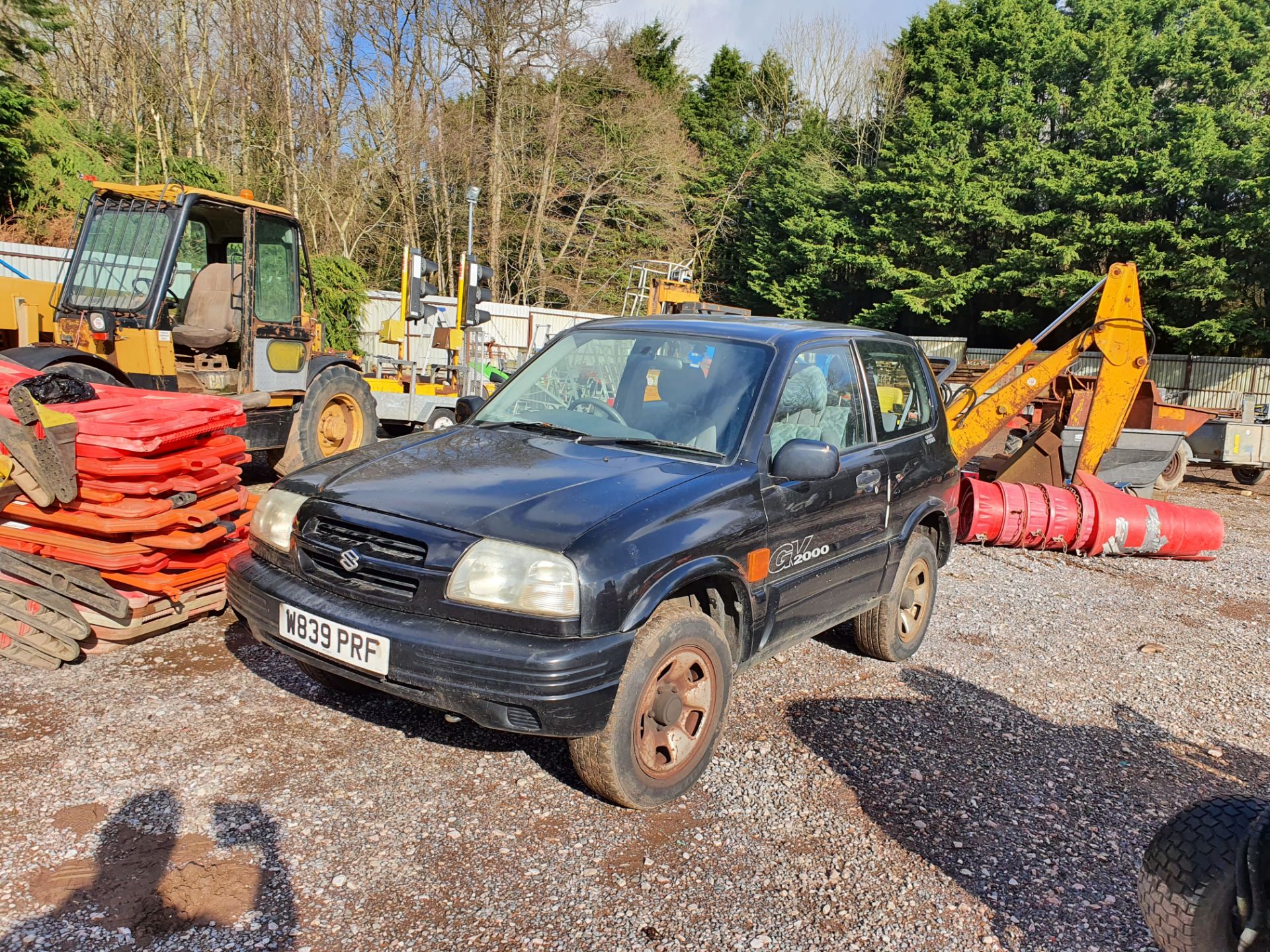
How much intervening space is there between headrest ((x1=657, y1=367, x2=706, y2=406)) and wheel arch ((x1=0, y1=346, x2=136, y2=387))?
439 centimetres

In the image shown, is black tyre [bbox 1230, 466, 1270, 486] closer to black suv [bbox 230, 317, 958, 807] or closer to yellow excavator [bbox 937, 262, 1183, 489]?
yellow excavator [bbox 937, 262, 1183, 489]

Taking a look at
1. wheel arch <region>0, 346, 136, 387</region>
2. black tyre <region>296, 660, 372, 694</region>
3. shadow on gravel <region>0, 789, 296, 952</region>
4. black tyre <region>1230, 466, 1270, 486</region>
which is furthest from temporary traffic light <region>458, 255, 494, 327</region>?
black tyre <region>1230, 466, 1270, 486</region>

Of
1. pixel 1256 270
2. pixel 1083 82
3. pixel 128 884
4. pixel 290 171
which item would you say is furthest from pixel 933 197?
pixel 128 884

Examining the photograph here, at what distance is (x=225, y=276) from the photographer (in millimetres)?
8078

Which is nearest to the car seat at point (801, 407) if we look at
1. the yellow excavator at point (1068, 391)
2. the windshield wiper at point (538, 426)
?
the windshield wiper at point (538, 426)

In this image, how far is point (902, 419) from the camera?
4930 millimetres

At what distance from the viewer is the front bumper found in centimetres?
286

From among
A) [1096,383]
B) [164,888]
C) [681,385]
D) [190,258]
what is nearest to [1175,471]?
[1096,383]

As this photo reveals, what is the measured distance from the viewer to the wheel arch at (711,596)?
10.1 ft

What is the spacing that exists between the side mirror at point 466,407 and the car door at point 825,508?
1.65 meters

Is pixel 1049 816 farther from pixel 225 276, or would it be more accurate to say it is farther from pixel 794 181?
pixel 794 181

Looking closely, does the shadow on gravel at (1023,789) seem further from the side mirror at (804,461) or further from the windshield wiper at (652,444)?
the windshield wiper at (652,444)

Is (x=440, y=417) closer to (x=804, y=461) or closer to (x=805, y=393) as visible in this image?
(x=805, y=393)

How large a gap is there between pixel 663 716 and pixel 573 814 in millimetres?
504
